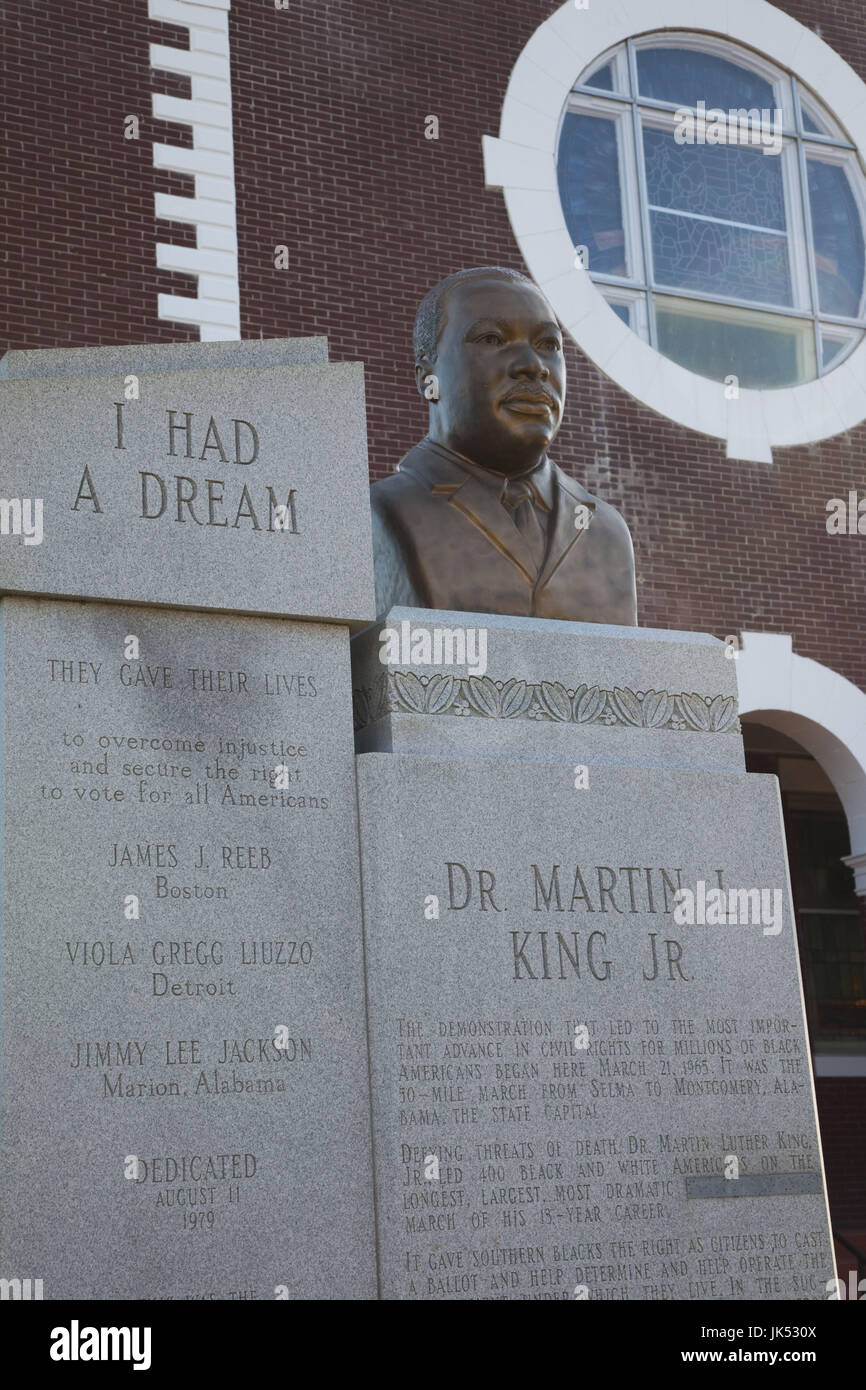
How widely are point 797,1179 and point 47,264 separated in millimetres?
8295

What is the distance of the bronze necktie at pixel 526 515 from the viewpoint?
5707 mm

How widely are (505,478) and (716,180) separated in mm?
9179

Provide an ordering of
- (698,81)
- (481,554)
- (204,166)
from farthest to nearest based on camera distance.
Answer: (698,81)
(204,166)
(481,554)

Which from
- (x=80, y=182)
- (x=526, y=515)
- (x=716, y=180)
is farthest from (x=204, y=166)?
(x=526, y=515)

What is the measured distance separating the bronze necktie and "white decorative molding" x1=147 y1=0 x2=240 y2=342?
6.27 m

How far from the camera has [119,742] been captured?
4.59 m

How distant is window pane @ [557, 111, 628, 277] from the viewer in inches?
530

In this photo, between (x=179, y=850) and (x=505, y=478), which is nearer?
(x=179, y=850)

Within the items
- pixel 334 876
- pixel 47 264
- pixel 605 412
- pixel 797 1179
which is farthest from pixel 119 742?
pixel 605 412

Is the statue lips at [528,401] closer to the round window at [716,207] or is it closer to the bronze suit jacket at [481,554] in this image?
the bronze suit jacket at [481,554]

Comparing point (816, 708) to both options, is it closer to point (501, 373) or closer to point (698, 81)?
point (698, 81)

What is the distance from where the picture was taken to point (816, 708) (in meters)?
13.3

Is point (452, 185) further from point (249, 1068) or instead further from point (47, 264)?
point (249, 1068)

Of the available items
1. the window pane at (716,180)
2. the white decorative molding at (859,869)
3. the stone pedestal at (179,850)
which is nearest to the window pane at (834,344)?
the window pane at (716,180)
